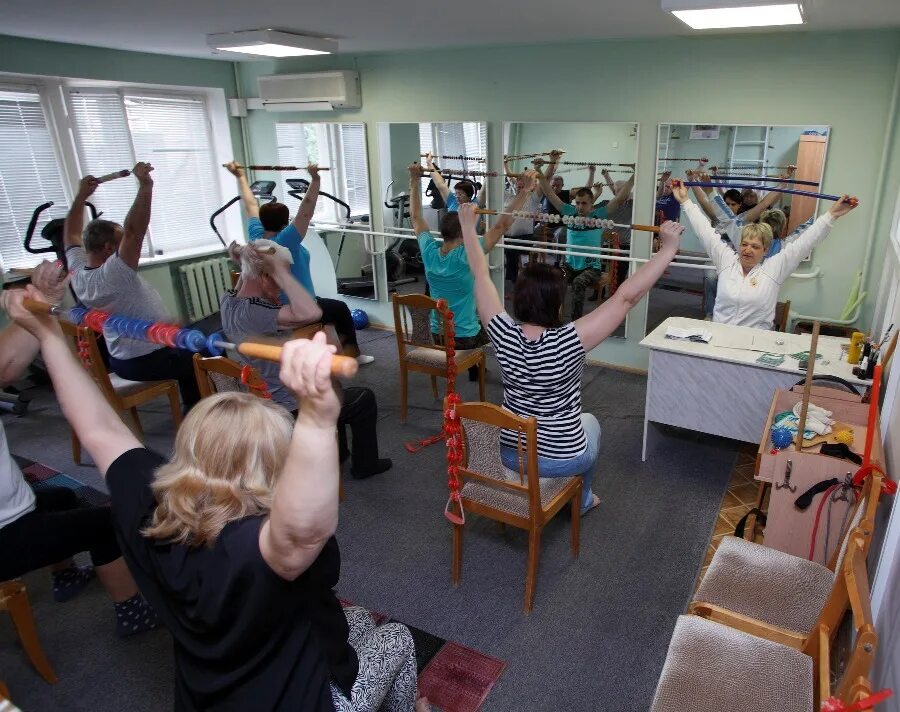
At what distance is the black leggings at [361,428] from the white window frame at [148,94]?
10.8ft

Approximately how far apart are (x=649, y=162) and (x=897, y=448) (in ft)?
9.45

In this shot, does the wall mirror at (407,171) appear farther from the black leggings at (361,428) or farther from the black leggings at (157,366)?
the black leggings at (157,366)

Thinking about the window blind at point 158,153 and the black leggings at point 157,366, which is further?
the window blind at point 158,153

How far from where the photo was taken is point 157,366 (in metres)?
3.50

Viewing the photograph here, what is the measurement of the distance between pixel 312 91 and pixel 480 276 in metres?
3.58

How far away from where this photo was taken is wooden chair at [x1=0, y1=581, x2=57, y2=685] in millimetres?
2025

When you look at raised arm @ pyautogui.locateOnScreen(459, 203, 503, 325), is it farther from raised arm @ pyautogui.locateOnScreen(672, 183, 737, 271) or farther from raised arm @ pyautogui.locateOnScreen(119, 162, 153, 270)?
raised arm @ pyautogui.locateOnScreen(119, 162, 153, 270)

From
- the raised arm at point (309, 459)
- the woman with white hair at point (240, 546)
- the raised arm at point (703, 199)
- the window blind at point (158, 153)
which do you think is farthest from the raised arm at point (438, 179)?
the raised arm at point (309, 459)

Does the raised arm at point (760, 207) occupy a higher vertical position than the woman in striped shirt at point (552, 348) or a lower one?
higher

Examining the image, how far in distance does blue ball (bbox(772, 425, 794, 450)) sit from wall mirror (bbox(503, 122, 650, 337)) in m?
2.47

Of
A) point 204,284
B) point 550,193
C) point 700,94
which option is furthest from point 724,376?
point 204,284

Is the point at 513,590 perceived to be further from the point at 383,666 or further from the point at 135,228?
the point at 135,228

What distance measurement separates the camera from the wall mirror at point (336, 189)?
18.3 ft

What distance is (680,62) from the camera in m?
3.96
